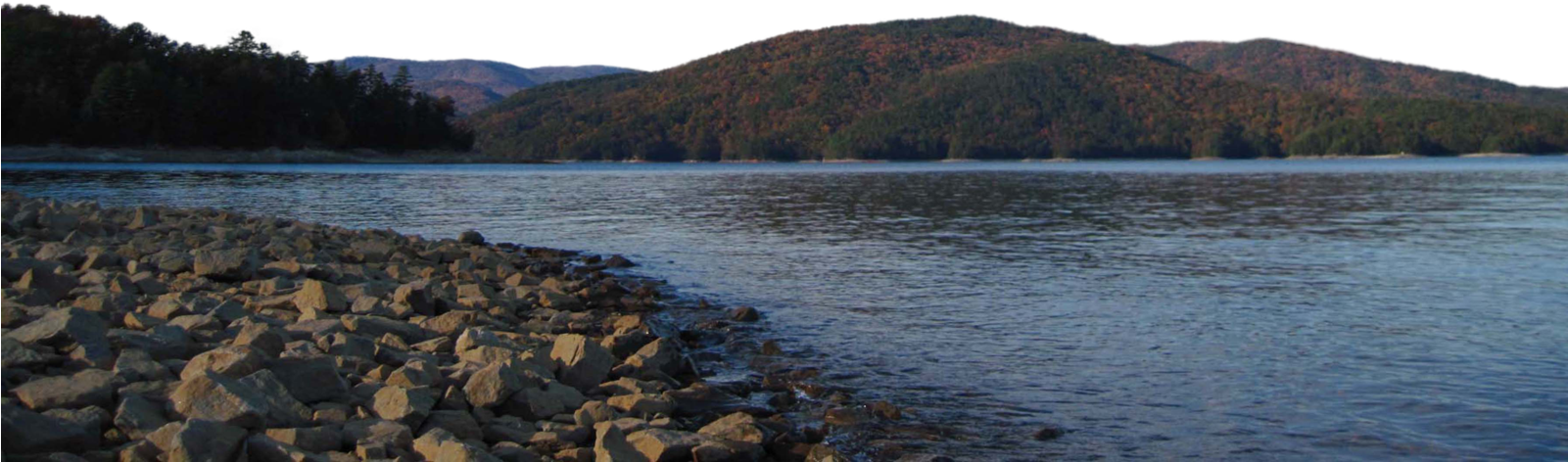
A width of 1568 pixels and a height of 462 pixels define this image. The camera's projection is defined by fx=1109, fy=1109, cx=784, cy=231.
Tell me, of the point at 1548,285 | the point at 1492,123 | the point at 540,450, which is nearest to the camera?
the point at 540,450

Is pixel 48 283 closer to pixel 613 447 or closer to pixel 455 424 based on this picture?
pixel 455 424

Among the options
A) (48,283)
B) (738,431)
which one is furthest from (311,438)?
(48,283)

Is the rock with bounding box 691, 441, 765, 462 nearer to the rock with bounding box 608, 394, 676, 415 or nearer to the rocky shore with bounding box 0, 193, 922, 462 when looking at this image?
the rocky shore with bounding box 0, 193, 922, 462

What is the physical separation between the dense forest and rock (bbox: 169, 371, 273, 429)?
6.23ft

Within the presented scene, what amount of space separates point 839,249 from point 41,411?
1908 cm

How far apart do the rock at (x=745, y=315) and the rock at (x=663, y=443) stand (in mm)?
7010

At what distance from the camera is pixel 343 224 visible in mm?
31375

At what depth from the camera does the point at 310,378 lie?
729cm

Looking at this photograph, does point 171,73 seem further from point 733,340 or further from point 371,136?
point 371,136

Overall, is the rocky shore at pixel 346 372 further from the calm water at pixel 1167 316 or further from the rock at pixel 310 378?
the calm water at pixel 1167 316

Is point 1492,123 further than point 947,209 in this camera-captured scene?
Yes

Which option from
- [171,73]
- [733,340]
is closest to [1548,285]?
[733,340]

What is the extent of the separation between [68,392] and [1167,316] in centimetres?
1223

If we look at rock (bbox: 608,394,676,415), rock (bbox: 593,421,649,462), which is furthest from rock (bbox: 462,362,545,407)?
rock (bbox: 593,421,649,462)
